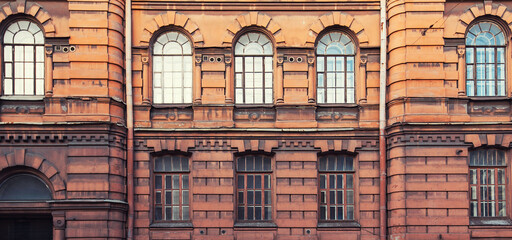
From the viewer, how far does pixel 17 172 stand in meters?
25.0

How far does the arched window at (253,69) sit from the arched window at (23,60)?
6.75 m

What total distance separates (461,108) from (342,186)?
4.80 metres

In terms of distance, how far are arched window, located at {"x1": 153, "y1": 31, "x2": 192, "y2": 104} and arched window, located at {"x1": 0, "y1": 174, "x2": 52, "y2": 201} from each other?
4.81 m

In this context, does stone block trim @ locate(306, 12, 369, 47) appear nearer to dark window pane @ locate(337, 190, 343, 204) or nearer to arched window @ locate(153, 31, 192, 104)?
arched window @ locate(153, 31, 192, 104)

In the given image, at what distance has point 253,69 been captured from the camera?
2658 centimetres

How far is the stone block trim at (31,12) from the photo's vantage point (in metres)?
25.3

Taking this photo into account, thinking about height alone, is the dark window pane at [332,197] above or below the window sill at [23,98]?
below

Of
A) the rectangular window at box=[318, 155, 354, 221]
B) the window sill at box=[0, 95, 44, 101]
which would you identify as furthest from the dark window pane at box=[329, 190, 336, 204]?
the window sill at box=[0, 95, 44, 101]

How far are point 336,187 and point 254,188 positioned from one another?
2.84 metres

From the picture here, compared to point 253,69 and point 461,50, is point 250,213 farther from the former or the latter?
point 461,50

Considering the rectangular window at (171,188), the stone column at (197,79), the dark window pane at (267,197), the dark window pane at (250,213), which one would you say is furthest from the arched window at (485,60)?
the rectangular window at (171,188)

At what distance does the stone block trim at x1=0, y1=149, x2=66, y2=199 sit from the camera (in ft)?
80.6

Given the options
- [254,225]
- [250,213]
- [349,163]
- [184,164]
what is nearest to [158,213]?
[184,164]

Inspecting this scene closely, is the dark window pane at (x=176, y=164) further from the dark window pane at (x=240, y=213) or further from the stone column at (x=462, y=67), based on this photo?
Result: the stone column at (x=462, y=67)
